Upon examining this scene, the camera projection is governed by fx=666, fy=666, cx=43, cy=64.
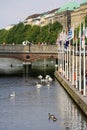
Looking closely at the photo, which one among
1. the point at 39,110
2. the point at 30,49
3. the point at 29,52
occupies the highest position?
the point at 39,110

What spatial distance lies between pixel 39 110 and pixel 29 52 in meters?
74.5

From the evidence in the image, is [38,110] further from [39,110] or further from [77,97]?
[77,97]

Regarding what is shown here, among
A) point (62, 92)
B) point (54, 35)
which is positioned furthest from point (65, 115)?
point (54, 35)

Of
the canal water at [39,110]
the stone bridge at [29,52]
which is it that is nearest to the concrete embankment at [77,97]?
the canal water at [39,110]

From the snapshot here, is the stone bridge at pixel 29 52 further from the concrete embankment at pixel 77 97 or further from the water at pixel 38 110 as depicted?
the concrete embankment at pixel 77 97

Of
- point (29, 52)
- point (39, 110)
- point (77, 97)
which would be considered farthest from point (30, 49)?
point (39, 110)

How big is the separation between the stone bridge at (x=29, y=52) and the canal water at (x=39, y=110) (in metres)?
49.0

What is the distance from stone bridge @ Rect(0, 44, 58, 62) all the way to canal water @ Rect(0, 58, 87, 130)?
1929 inches

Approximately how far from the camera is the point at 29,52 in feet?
424

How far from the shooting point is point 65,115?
5212 cm

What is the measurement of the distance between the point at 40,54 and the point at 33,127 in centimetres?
8150

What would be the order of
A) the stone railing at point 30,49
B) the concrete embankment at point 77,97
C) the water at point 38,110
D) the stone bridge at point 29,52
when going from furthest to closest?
the stone railing at point 30,49 < the stone bridge at point 29,52 < the concrete embankment at point 77,97 < the water at point 38,110

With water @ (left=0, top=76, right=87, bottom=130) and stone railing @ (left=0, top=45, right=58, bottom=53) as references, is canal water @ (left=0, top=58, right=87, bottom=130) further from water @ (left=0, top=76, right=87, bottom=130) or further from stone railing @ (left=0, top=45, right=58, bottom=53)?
Result: stone railing @ (left=0, top=45, right=58, bottom=53)

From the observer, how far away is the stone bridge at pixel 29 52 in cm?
12569
